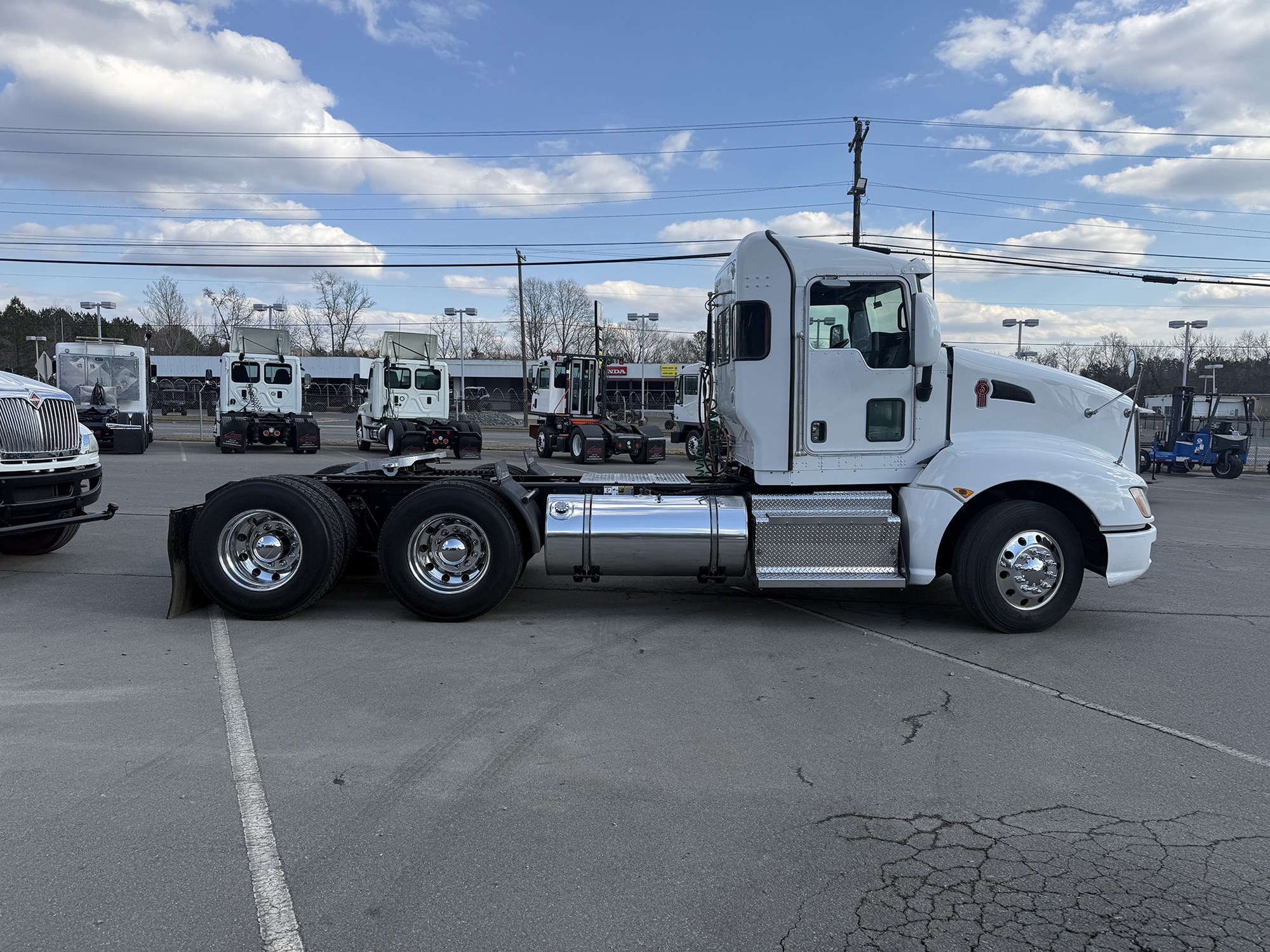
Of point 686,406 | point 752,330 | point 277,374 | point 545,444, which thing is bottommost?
point 545,444

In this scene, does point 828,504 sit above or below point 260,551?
above

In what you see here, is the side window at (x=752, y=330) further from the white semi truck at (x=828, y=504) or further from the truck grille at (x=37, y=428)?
the truck grille at (x=37, y=428)

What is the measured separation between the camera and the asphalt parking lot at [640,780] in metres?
2.97

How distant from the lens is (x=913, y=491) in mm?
6664

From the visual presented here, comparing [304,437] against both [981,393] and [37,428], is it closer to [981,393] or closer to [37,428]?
[37,428]

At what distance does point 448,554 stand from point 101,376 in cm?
2346

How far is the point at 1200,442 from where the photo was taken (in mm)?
26125

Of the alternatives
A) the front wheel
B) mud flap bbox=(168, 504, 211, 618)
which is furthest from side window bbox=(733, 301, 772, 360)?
mud flap bbox=(168, 504, 211, 618)

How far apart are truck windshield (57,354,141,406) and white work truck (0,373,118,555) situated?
18.9 m

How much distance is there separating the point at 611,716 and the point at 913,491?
3193 mm

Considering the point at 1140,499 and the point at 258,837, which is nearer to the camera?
the point at 258,837

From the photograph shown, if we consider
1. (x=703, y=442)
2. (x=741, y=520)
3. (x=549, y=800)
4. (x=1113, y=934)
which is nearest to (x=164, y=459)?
(x=703, y=442)

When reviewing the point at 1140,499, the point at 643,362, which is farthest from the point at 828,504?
the point at 643,362

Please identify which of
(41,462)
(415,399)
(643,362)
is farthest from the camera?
(643,362)
